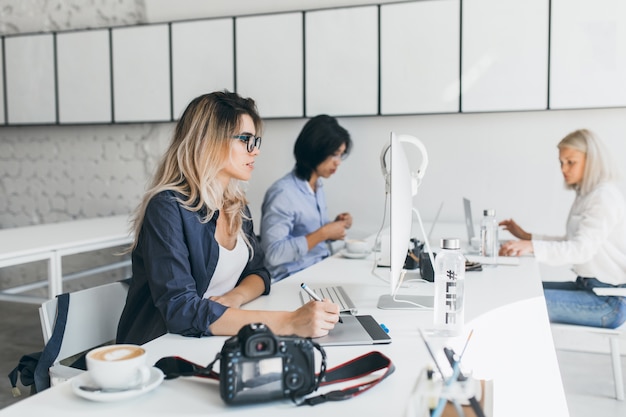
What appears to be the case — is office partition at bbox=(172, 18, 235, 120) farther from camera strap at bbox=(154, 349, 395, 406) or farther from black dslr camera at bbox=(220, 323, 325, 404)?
black dslr camera at bbox=(220, 323, 325, 404)

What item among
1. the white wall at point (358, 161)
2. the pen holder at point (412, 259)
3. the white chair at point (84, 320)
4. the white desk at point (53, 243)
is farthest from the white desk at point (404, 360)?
the white wall at point (358, 161)

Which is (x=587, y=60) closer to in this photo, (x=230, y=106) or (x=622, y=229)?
(x=622, y=229)

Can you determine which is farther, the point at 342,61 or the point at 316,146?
the point at 342,61

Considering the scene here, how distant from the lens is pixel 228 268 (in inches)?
71.2

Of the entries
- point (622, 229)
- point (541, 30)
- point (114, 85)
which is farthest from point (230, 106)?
point (114, 85)

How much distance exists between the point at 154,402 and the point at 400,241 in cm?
70

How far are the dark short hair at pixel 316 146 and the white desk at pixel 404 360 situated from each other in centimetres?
110

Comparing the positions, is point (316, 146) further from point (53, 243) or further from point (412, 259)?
point (53, 243)

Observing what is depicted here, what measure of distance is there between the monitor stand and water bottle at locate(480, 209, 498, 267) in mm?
699

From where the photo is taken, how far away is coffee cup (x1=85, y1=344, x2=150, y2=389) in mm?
952

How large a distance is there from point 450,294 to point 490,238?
3.64 ft

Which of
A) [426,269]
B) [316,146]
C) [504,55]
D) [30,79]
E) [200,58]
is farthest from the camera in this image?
[30,79]

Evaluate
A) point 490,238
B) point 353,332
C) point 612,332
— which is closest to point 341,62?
point 490,238

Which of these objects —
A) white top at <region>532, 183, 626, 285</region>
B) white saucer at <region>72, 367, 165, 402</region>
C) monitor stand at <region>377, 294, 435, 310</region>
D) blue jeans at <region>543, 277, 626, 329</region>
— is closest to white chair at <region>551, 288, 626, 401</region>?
blue jeans at <region>543, 277, 626, 329</region>
